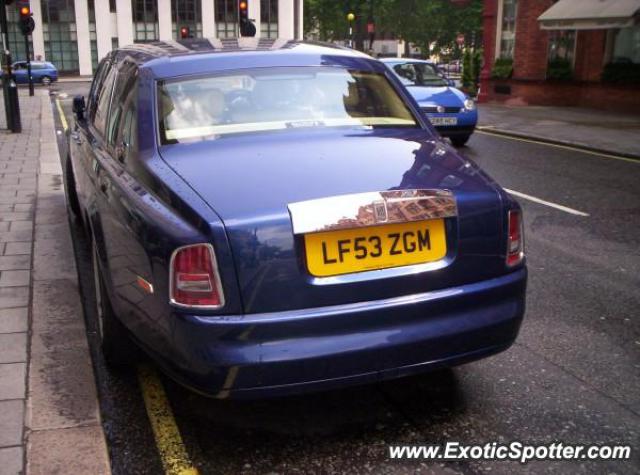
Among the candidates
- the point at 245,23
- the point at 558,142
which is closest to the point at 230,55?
the point at 558,142

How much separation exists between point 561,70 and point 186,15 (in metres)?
52.7

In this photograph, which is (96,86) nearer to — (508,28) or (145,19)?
(508,28)

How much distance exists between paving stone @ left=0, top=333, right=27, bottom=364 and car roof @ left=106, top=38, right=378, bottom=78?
1.65m

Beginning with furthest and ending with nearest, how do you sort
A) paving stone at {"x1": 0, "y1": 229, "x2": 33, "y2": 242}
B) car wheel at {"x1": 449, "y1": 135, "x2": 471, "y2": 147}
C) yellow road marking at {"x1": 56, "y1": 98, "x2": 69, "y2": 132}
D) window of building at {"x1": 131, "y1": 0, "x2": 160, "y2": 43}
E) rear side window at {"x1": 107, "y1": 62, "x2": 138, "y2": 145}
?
window of building at {"x1": 131, "y1": 0, "x2": 160, "y2": 43} < yellow road marking at {"x1": 56, "y1": 98, "x2": 69, "y2": 132} < car wheel at {"x1": 449, "y1": 135, "x2": 471, "y2": 147} < paving stone at {"x1": 0, "y1": 229, "x2": 33, "y2": 242} < rear side window at {"x1": 107, "y1": 62, "x2": 138, "y2": 145}

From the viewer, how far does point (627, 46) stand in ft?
70.9

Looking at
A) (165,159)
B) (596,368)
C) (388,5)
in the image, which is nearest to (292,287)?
(165,159)

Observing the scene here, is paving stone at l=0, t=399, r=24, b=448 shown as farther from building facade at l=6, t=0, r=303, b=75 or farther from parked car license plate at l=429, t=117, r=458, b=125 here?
building facade at l=6, t=0, r=303, b=75

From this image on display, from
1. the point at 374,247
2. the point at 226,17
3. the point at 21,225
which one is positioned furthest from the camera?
the point at 226,17

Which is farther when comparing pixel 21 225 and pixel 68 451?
pixel 21 225

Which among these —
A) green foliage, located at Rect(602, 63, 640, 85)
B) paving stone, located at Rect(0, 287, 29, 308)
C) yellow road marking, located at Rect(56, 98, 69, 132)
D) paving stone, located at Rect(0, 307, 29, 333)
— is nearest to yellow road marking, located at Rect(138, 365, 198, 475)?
paving stone, located at Rect(0, 307, 29, 333)

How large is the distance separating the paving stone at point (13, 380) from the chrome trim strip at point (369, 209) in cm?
170

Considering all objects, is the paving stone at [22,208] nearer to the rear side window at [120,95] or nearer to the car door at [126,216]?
the rear side window at [120,95]

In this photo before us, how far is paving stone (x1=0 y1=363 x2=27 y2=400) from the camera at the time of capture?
3.47m

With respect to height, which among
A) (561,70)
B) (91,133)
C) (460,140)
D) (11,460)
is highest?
(91,133)
